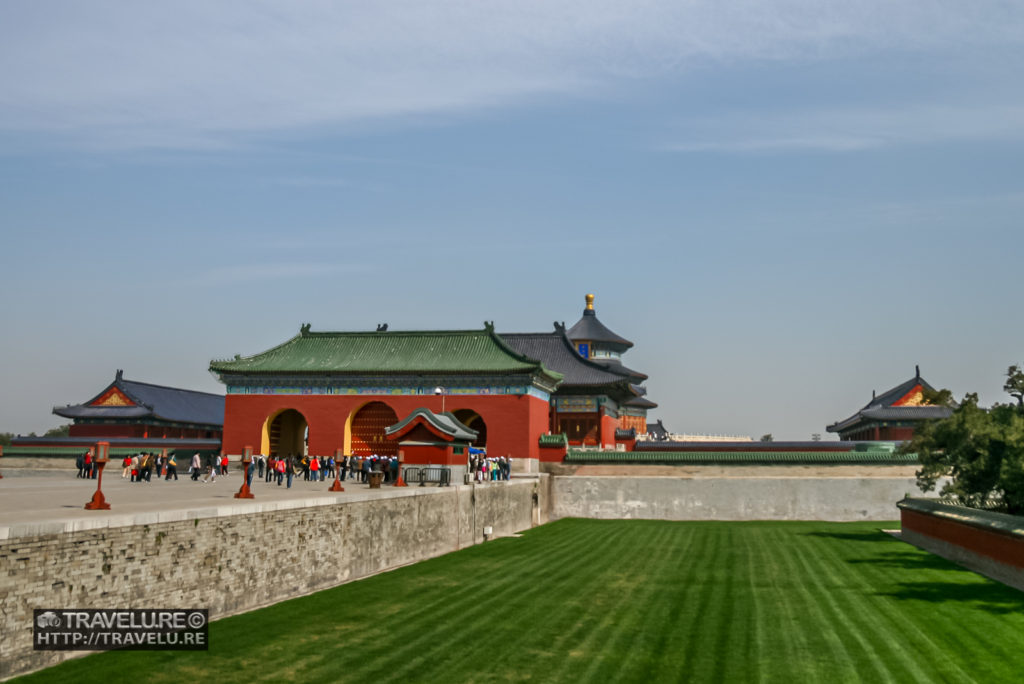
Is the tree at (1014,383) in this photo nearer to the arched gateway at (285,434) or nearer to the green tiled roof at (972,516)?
the green tiled roof at (972,516)

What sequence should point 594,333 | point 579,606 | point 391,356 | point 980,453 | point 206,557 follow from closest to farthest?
point 206,557 < point 579,606 < point 980,453 < point 391,356 < point 594,333

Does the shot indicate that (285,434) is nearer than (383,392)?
No

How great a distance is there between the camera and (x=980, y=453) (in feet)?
78.4

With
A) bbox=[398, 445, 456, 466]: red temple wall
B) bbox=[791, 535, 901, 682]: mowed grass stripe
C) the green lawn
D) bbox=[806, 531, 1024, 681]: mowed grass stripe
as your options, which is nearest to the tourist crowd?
bbox=[398, 445, 456, 466]: red temple wall

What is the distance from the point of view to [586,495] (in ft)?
135

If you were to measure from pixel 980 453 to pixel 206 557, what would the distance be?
20.4 meters

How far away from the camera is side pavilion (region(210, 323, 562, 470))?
140 ft

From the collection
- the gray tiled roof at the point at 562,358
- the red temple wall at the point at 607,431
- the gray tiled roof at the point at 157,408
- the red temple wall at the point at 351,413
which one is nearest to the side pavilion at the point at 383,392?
the red temple wall at the point at 351,413

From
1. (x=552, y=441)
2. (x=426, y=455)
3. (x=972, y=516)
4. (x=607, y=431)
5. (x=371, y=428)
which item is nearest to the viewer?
(x=972, y=516)

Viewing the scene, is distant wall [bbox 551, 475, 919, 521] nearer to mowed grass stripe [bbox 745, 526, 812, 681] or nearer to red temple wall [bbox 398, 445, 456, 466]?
red temple wall [bbox 398, 445, 456, 466]

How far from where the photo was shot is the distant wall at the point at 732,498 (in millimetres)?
39312

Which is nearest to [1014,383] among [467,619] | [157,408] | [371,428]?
[467,619]

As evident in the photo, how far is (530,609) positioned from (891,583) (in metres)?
8.51

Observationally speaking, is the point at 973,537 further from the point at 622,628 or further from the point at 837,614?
the point at 622,628
